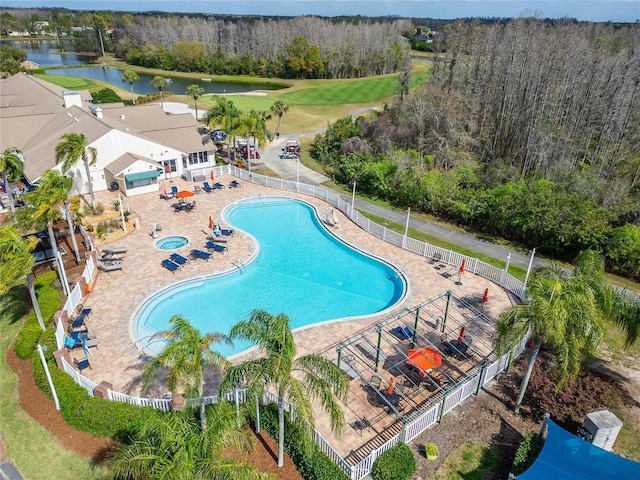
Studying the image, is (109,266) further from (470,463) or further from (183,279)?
(470,463)

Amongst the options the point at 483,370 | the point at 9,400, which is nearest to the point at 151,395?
the point at 9,400

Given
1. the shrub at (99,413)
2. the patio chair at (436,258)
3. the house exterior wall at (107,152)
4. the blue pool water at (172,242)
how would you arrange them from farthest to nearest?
the house exterior wall at (107,152) < the blue pool water at (172,242) < the patio chair at (436,258) < the shrub at (99,413)

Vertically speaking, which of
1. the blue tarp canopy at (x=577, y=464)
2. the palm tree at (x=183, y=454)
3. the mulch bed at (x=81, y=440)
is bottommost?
the mulch bed at (x=81, y=440)

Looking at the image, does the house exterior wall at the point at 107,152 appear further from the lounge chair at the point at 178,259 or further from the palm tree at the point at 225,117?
the lounge chair at the point at 178,259

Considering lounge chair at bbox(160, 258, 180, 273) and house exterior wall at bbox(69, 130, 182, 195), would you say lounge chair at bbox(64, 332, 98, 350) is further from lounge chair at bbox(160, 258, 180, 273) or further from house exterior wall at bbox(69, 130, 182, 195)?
house exterior wall at bbox(69, 130, 182, 195)

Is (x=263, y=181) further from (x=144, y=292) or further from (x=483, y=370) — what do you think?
(x=483, y=370)

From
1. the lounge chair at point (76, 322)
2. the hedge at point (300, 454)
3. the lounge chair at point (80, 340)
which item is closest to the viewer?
the hedge at point (300, 454)

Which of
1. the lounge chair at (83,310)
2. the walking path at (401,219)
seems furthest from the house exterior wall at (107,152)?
the lounge chair at (83,310)
